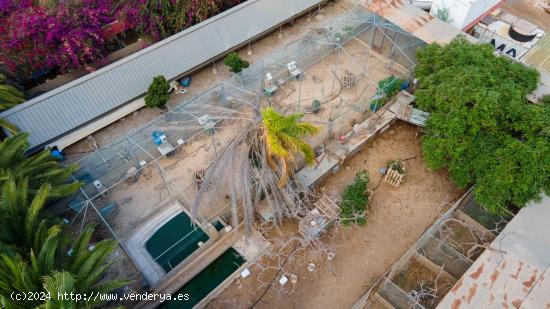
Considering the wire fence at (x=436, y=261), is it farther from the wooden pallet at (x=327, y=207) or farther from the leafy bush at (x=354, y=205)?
the wooden pallet at (x=327, y=207)

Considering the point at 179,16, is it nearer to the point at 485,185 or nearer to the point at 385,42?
the point at 385,42

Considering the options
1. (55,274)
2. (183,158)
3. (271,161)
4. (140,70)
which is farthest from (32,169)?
(271,161)

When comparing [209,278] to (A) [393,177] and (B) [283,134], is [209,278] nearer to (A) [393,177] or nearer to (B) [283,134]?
(B) [283,134]

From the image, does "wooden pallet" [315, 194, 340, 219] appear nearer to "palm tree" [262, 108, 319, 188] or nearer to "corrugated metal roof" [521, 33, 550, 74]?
"palm tree" [262, 108, 319, 188]

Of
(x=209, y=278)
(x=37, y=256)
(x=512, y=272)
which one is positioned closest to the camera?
(x=37, y=256)

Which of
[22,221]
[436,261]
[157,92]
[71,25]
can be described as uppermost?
[71,25]

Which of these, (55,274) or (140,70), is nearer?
(55,274)
